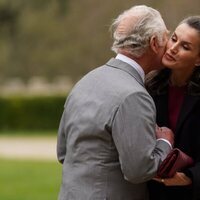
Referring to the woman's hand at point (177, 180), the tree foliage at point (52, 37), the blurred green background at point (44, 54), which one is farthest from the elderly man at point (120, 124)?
the tree foliage at point (52, 37)

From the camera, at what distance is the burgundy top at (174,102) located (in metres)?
3.63

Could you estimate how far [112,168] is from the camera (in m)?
3.45

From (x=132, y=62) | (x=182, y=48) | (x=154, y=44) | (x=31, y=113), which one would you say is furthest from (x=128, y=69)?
(x=31, y=113)

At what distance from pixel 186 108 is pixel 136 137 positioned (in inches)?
16.1

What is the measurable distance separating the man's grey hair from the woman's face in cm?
8

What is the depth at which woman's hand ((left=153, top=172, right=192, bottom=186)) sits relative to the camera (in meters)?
3.44

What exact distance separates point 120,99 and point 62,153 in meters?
0.65

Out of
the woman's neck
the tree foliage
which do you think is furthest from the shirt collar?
the tree foliage

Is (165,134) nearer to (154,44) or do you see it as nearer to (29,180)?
(154,44)

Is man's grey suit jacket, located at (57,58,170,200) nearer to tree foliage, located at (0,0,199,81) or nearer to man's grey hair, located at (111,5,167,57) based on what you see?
man's grey hair, located at (111,5,167,57)

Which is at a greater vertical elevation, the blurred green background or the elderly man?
the elderly man

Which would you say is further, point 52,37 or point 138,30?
point 52,37

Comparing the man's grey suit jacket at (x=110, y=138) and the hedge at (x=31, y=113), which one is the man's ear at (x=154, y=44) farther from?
the hedge at (x=31, y=113)

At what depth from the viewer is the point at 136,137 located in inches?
129
